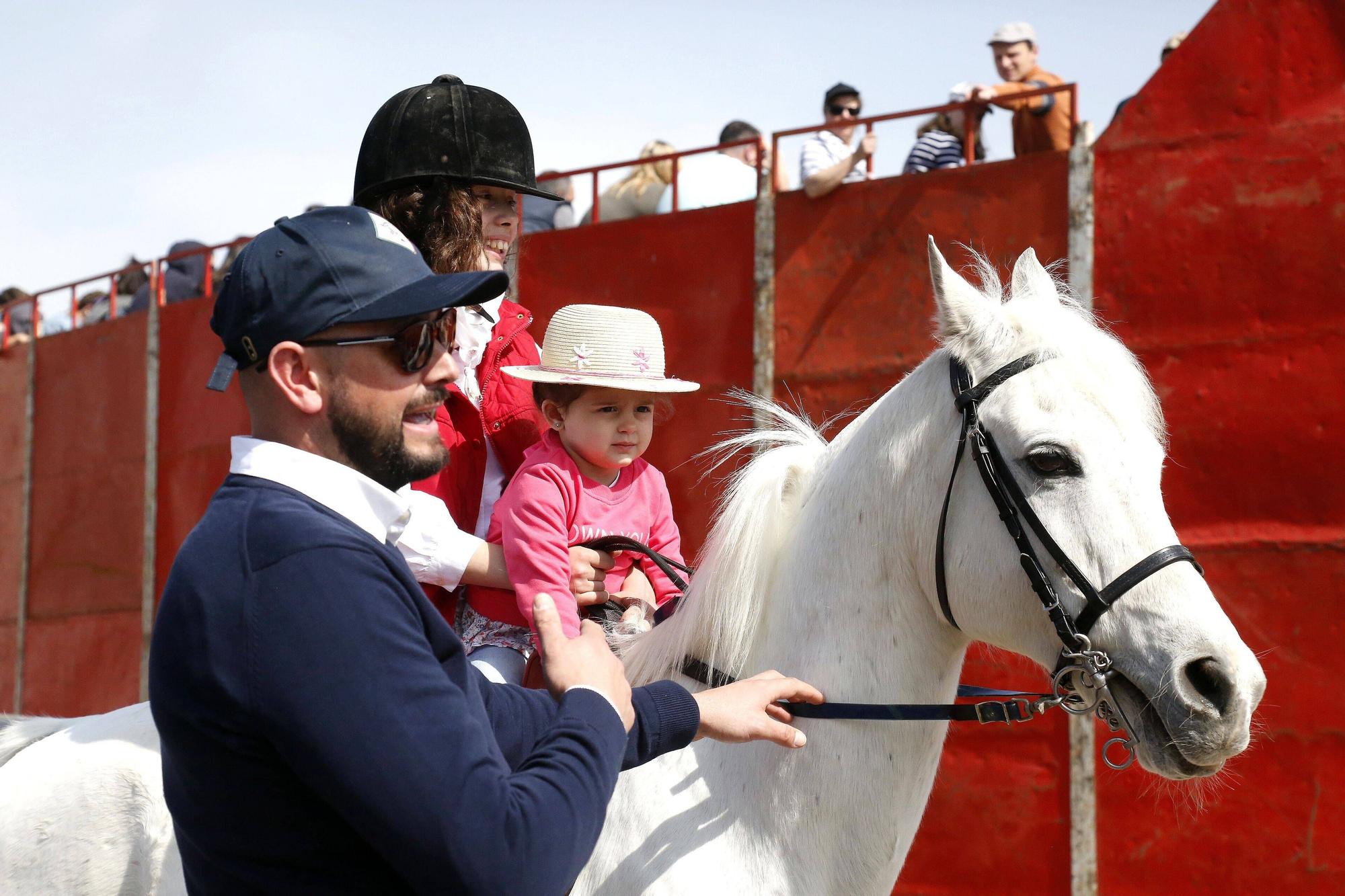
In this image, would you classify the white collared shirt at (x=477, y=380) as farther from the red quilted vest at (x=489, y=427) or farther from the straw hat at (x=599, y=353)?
the straw hat at (x=599, y=353)

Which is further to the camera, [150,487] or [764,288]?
[150,487]

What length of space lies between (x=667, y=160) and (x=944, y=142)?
2.04m

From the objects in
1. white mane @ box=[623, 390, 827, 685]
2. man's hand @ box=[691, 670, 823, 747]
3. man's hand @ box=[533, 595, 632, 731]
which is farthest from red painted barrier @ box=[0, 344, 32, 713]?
man's hand @ box=[533, 595, 632, 731]

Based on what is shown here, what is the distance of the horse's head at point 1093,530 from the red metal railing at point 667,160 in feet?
16.7

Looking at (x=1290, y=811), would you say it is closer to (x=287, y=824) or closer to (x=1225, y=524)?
(x=1225, y=524)

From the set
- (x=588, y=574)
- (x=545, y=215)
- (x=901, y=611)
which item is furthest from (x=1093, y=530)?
(x=545, y=215)

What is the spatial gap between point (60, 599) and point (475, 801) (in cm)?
1149

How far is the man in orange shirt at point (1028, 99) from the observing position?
6.42 meters

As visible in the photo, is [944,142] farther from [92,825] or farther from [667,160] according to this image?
[92,825]

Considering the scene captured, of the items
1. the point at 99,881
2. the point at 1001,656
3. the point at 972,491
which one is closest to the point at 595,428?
the point at 972,491

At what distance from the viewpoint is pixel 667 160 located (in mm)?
7996

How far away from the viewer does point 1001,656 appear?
19.1ft

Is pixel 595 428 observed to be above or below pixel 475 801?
above

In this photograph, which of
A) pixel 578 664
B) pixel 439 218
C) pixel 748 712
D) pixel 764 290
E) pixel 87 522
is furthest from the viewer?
pixel 87 522
